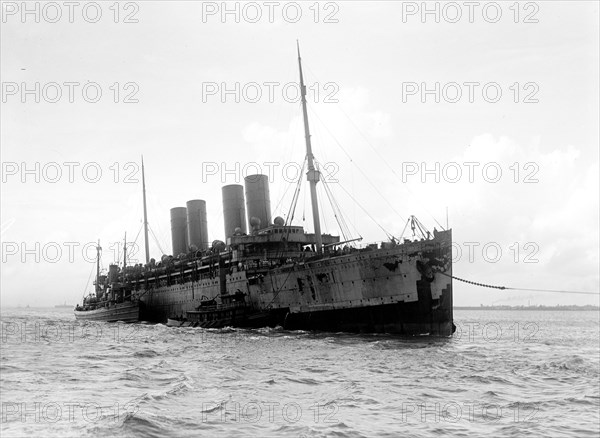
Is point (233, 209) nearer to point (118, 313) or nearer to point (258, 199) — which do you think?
point (258, 199)

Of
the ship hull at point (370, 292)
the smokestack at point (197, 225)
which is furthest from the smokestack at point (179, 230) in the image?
the ship hull at point (370, 292)

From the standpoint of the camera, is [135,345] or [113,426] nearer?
[113,426]

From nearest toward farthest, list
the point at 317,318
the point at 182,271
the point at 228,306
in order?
the point at 317,318, the point at 228,306, the point at 182,271

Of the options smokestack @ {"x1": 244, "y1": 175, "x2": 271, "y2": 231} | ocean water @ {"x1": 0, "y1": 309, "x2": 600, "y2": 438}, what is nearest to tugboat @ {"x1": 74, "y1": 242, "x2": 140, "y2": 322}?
smokestack @ {"x1": 244, "y1": 175, "x2": 271, "y2": 231}

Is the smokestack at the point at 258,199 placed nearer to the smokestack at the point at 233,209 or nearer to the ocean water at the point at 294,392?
the smokestack at the point at 233,209

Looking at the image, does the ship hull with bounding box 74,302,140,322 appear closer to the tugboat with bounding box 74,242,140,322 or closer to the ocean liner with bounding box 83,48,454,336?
the tugboat with bounding box 74,242,140,322

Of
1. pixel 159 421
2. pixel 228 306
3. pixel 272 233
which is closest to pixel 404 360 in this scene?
pixel 159 421

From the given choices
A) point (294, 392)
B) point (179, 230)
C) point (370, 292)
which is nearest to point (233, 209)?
point (179, 230)

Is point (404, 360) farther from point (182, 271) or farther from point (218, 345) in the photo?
point (182, 271)
